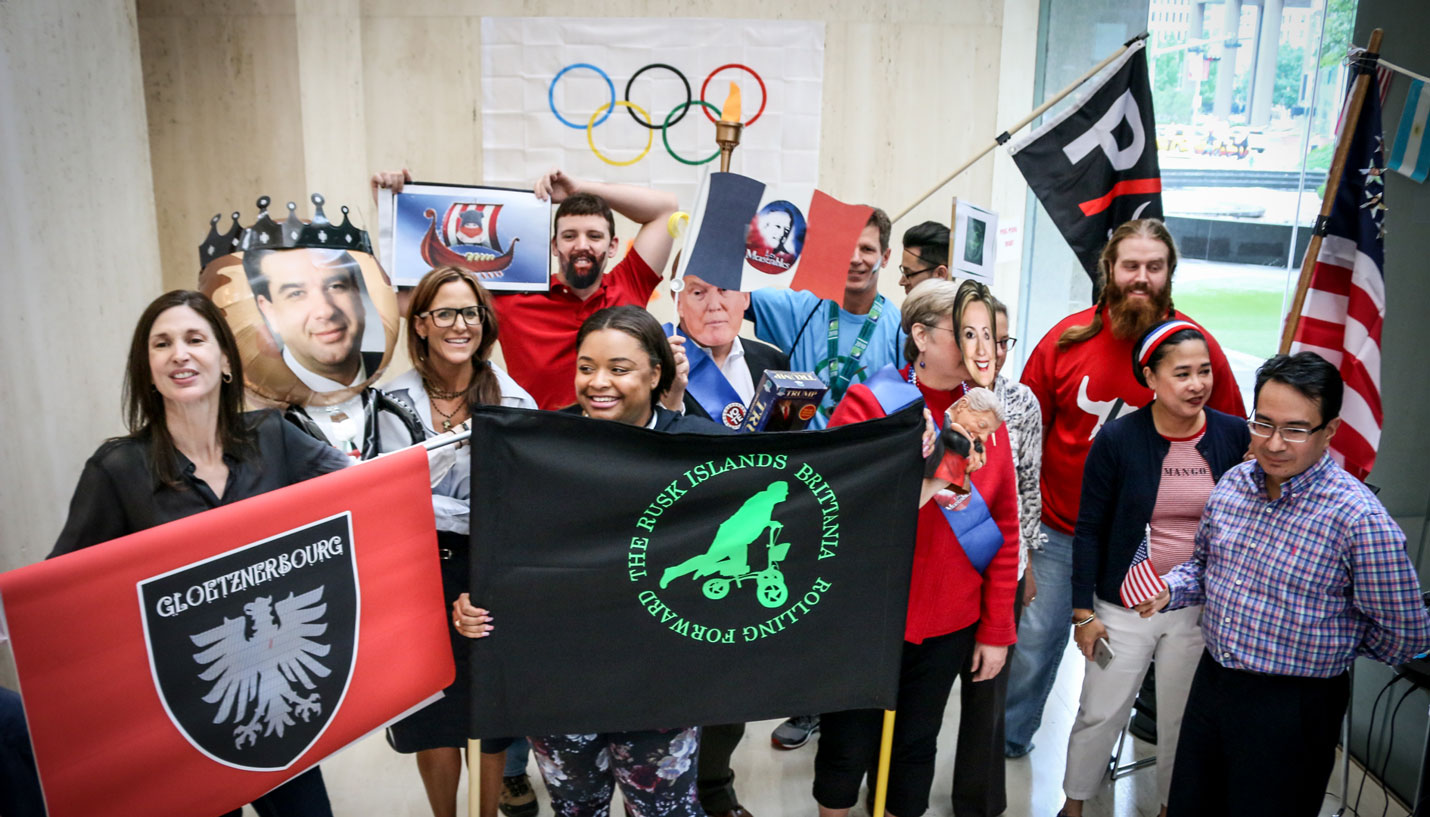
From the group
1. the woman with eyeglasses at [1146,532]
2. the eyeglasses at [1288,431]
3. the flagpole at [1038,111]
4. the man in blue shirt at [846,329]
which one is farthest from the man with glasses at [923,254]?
the eyeglasses at [1288,431]

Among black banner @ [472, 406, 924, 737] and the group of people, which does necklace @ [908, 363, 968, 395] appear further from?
black banner @ [472, 406, 924, 737]

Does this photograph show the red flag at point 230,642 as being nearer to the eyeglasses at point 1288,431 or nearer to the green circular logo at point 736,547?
the green circular logo at point 736,547

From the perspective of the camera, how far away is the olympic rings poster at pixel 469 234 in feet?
10.4

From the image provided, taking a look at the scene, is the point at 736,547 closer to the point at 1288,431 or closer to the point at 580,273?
the point at 1288,431

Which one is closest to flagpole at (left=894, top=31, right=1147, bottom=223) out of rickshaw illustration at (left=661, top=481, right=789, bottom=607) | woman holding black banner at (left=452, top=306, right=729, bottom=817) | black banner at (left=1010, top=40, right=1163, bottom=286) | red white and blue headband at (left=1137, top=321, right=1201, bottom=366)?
black banner at (left=1010, top=40, right=1163, bottom=286)

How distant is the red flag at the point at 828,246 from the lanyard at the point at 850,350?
2.03ft

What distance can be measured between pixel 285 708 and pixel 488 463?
0.67m

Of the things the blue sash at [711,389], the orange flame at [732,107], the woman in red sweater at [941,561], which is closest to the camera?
the woman in red sweater at [941,561]

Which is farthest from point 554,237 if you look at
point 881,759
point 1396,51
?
point 1396,51

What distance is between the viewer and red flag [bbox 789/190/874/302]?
Answer: 9.34 feet

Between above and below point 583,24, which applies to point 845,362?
below

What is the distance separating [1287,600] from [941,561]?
83 centimetres

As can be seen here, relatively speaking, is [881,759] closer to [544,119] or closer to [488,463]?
[488,463]

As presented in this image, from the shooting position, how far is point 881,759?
2551mm
